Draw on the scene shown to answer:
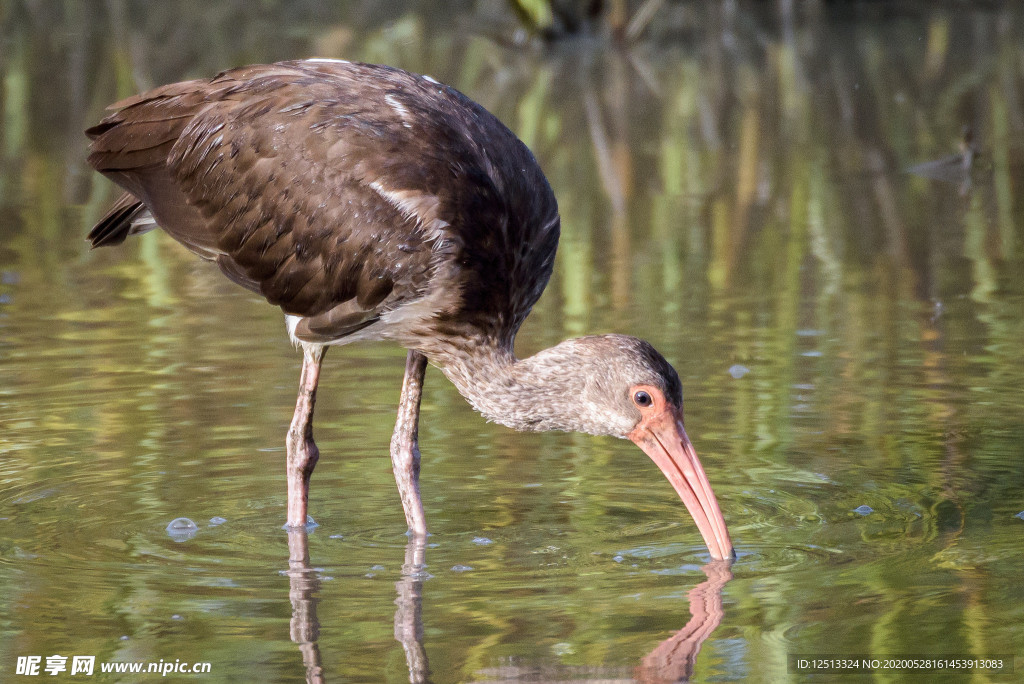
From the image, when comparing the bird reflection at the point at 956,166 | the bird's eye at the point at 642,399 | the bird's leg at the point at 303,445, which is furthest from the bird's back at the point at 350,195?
the bird reflection at the point at 956,166

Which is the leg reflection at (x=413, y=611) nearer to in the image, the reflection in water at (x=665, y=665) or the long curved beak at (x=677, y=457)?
the reflection in water at (x=665, y=665)

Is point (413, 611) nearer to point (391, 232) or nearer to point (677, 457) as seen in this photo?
point (677, 457)

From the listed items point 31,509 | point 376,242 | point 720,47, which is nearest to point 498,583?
point 376,242

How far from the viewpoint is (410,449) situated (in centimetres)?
614

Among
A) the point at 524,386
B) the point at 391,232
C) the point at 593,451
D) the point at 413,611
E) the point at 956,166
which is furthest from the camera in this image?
the point at 956,166

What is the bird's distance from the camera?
5.77 metres

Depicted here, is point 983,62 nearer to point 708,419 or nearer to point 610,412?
point 708,419

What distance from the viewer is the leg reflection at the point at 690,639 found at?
4398 millimetres

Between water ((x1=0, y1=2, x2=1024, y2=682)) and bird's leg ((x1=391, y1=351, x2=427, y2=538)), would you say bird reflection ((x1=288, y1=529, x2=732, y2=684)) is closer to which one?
water ((x1=0, y1=2, x2=1024, y2=682))

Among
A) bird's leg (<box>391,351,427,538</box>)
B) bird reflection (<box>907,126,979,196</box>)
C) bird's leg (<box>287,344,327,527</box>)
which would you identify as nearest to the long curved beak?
bird's leg (<box>391,351,427,538</box>)

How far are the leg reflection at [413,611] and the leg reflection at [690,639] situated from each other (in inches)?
22.1

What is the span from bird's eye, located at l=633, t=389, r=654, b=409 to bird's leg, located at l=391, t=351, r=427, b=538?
0.81 m

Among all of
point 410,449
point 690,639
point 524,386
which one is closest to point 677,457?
point 524,386

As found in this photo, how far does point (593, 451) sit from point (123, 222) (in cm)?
202
